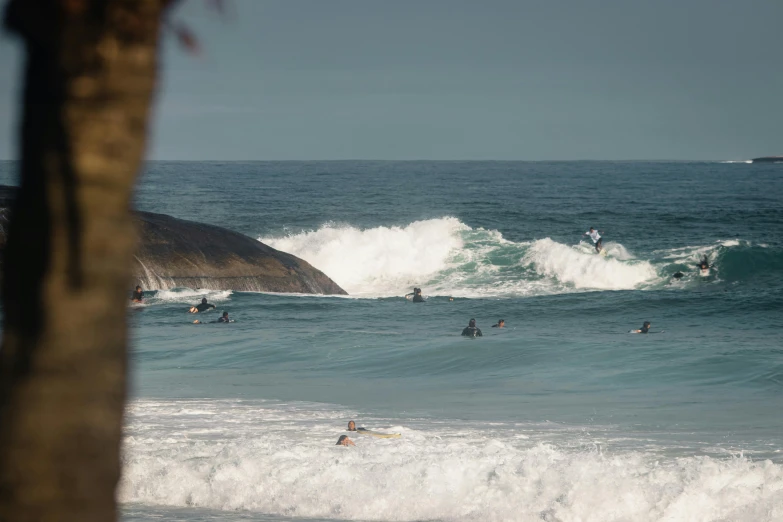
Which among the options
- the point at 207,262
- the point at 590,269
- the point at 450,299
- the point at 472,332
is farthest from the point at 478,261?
the point at 472,332

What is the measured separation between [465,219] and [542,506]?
48888 mm

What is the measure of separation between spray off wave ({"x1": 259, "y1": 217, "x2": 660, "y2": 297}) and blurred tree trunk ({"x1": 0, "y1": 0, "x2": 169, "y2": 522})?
3098 centimetres

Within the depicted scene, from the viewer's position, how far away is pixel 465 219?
58938 mm

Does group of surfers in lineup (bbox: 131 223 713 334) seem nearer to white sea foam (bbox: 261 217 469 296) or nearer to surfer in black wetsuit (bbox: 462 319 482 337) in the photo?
surfer in black wetsuit (bbox: 462 319 482 337)

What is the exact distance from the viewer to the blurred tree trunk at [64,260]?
250cm

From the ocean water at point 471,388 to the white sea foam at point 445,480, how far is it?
25 millimetres

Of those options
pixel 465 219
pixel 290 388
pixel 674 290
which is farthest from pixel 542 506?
pixel 465 219

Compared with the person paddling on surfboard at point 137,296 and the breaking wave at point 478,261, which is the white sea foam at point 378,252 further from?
the person paddling on surfboard at point 137,296

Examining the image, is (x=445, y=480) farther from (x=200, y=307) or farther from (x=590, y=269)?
(x=590, y=269)

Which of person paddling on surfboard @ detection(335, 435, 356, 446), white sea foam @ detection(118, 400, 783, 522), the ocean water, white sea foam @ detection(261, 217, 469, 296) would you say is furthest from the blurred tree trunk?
white sea foam @ detection(261, 217, 469, 296)

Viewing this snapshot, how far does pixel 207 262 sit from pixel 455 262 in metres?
13.3

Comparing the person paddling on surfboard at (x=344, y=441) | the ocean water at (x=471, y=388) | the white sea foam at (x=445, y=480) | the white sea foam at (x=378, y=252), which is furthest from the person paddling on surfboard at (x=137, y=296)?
the person paddling on surfboard at (x=344, y=441)

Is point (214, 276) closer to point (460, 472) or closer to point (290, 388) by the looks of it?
point (290, 388)

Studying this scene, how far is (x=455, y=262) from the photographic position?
135 feet
